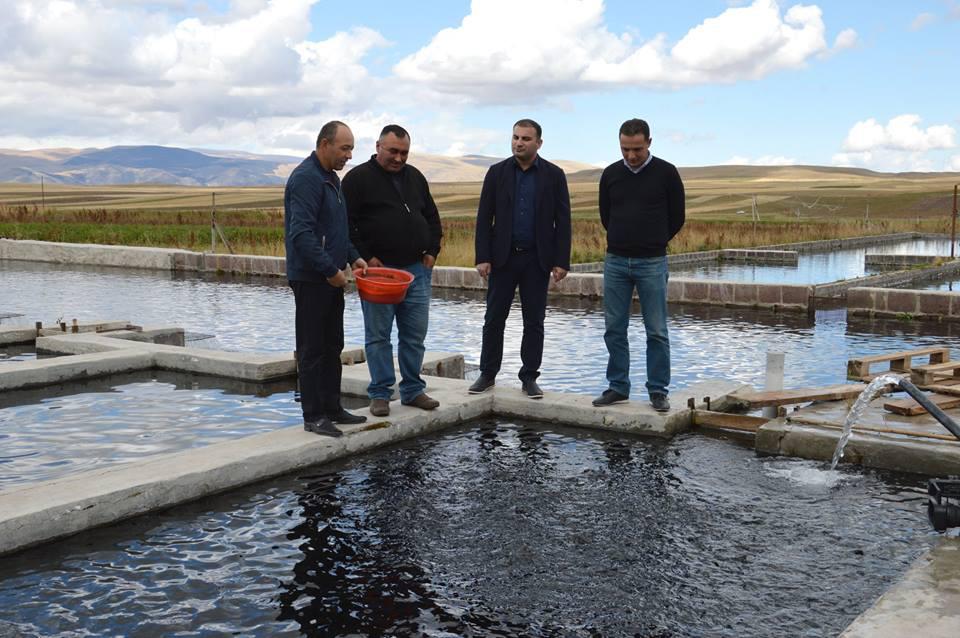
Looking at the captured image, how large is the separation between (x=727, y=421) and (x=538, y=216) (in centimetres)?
192

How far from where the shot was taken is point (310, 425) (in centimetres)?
637

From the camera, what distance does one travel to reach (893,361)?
844 cm

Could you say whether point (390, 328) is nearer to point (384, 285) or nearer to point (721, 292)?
point (384, 285)

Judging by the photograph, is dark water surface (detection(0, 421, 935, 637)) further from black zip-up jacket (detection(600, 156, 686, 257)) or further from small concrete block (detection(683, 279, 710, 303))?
small concrete block (detection(683, 279, 710, 303))

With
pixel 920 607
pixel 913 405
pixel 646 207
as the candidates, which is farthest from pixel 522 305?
pixel 920 607

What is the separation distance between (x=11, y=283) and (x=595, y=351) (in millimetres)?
13092

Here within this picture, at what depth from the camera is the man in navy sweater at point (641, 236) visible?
707cm

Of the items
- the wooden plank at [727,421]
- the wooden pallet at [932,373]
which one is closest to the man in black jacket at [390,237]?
the wooden plank at [727,421]

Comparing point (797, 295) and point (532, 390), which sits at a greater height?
point (797, 295)

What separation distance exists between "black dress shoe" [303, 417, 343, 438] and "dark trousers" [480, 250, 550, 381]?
157 centimetres

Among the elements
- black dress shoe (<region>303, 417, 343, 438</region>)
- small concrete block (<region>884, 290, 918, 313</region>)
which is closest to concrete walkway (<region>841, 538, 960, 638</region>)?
black dress shoe (<region>303, 417, 343, 438</region>)

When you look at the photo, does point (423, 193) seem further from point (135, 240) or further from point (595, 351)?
→ point (135, 240)

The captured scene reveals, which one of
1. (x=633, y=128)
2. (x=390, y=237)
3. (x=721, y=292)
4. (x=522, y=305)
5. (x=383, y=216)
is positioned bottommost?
(x=721, y=292)

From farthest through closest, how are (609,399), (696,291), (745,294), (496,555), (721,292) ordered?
(696,291)
(721,292)
(745,294)
(609,399)
(496,555)
